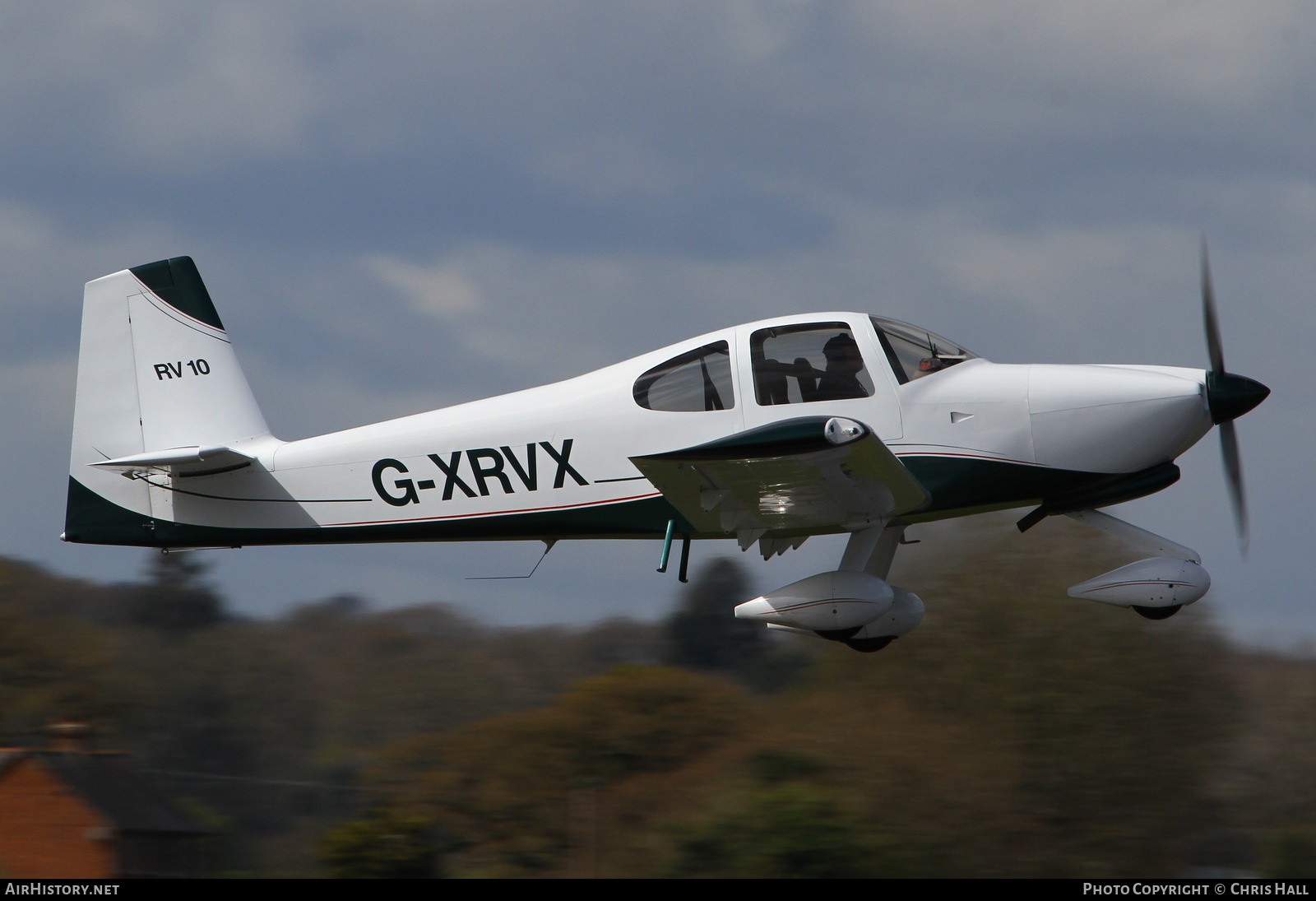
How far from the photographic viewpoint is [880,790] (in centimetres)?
2153

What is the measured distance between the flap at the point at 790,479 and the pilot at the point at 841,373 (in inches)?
13.2

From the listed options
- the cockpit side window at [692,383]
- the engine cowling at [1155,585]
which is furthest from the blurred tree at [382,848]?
the engine cowling at [1155,585]

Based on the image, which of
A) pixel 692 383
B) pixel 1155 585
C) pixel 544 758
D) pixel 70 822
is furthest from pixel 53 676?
pixel 1155 585

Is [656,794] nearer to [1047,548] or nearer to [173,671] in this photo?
[1047,548]

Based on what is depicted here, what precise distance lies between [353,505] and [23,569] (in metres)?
24.8

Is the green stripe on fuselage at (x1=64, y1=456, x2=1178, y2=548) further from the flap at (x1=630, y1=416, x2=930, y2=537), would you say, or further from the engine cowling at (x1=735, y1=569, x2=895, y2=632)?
the engine cowling at (x1=735, y1=569, x2=895, y2=632)

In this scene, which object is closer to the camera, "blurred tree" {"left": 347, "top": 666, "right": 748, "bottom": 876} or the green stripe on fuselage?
the green stripe on fuselage

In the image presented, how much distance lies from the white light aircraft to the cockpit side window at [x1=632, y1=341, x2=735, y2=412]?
1 centimetres

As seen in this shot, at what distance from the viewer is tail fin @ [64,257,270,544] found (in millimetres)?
9406

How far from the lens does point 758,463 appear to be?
7238 mm

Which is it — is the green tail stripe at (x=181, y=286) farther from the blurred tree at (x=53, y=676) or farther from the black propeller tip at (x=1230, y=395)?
the blurred tree at (x=53, y=676)

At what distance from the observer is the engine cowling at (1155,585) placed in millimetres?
7703

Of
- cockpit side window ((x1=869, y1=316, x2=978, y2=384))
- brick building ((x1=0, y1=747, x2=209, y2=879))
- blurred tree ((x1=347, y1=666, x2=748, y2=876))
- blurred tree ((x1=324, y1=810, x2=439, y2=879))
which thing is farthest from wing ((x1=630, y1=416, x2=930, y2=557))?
blurred tree ((x1=324, y1=810, x2=439, y2=879))
